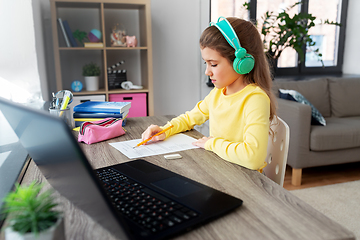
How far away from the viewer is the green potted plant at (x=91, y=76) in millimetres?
2717

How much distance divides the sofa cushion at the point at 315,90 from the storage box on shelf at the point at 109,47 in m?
1.23

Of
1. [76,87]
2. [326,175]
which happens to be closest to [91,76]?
[76,87]

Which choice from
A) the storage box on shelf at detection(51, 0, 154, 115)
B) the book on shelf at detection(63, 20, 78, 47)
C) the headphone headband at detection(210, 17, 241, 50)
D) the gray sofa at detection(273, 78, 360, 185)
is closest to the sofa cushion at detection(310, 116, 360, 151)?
the gray sofa at detection(273, 78, 360, 185)

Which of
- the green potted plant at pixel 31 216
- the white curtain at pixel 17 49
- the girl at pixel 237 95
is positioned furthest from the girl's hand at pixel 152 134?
the white curtain at pixel 17 49

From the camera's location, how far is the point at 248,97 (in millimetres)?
1096

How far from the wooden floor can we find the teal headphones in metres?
1.50

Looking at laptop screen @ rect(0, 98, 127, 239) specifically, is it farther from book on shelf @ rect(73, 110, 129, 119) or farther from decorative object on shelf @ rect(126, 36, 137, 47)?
decorative object on shelf @ rect(126, 36, 137, 47)

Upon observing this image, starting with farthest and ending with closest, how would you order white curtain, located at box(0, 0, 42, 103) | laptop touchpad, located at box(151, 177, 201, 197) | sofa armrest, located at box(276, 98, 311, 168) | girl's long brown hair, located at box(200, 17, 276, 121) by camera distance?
sofa armrest, located at box(276, 98, 311, 168)
white curtain, located at box(0, 0, 42, 103)
girl's long brown hair, located at box(200, 17, 276, 121)
laptop touchpad, located at box(151, 177, 201, 197)

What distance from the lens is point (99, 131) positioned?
3.74 ft

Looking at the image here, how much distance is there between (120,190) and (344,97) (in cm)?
278

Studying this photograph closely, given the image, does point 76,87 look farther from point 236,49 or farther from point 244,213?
point 244,213

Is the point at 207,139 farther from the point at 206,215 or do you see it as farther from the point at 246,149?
the point at 206,215

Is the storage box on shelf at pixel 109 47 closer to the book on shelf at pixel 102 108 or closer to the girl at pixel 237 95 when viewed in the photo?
the book on shelf at pixel 102 108

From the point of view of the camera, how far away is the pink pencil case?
111 centimetres
